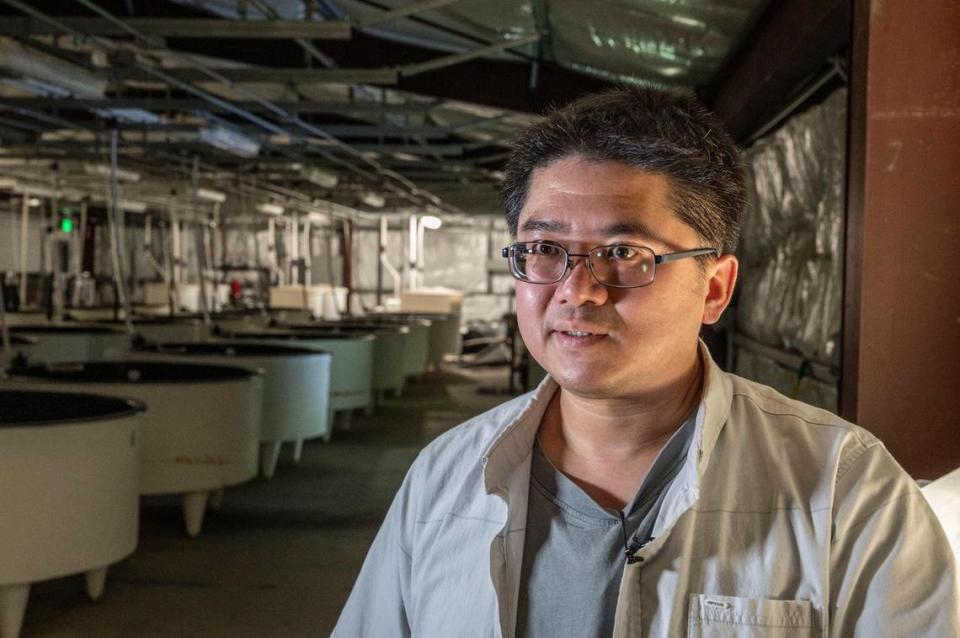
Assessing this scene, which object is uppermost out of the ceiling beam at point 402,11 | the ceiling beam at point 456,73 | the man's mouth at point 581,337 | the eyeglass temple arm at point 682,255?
the ceiling beam at point 456,73

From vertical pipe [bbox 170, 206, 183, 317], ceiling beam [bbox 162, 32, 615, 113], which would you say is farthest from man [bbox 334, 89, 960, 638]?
vertical pipe [bbox 170, 206, 183, 317]

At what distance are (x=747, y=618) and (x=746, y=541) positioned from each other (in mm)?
88

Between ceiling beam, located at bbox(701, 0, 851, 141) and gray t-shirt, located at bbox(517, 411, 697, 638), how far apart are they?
5.46 feet

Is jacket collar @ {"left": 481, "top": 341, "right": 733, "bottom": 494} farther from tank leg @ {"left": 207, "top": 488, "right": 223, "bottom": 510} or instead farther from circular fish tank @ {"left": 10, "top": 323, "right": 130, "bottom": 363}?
circular fish tank @ {"left": 10, "top": 323, "right": 130, "bottom": 363}

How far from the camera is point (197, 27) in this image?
4566 mm

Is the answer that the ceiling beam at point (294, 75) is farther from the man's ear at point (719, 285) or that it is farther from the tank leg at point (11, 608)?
the man's ear at point (719, 285)

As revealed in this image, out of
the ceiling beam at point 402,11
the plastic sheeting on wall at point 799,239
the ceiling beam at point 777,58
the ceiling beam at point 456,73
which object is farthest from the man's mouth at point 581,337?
the ceiling beam at point 456,73

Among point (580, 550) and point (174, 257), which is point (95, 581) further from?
point (174, 257)

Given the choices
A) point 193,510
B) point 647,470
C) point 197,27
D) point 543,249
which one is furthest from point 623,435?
point 193,510

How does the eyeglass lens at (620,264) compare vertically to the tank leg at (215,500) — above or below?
above

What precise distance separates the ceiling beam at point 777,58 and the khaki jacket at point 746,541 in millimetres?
1620

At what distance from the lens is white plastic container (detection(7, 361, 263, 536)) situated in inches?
195

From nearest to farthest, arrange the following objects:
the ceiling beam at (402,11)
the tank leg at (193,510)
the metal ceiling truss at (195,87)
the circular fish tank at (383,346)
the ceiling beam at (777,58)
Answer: the ceiling beam at (777,58) < the ceiling beam at (402,11) < the metal ceiling truss at (195,87) < the tank leg at (193,510) < the circular fish tank at (383,346)

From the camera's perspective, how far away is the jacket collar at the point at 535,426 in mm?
1371
